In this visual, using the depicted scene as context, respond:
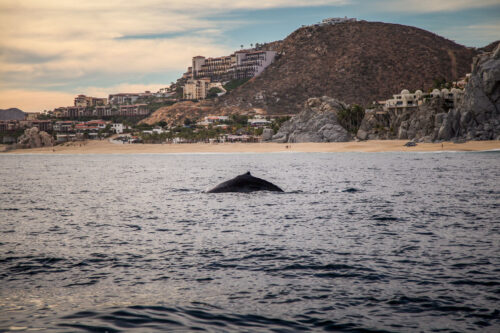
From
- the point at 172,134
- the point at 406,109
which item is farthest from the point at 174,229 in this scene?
the point at 172,134

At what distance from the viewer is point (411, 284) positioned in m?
9.75

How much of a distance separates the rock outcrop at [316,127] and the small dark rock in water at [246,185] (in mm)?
111960

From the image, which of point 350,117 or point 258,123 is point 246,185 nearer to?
point 350,117

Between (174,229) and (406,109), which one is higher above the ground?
(406,109)

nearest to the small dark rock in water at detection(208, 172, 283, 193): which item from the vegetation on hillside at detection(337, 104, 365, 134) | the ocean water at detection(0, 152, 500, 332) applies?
the ocean water at detection(0, 152, 500, 332)

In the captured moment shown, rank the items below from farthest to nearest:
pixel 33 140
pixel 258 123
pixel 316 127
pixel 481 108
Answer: pixel 33 140
pixel 258 123
pixel 316 127
pixel 481 108

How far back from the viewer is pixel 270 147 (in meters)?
137

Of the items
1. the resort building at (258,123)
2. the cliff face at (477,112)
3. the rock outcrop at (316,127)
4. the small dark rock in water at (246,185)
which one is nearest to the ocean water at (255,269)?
the small dark rock in water at (246,185)

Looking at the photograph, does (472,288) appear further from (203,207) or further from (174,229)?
(203,207)

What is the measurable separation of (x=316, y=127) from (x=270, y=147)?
18380 millimetres

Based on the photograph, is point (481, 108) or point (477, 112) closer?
point (481, 108)

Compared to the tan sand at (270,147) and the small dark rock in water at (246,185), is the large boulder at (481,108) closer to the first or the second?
the tan sand at (270,147)

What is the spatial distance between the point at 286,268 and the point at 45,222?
12748mm

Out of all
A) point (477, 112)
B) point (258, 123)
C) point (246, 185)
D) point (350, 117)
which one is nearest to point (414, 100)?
point (350, 117)
